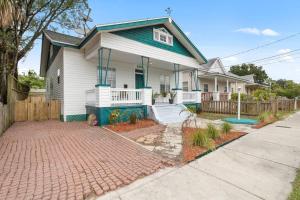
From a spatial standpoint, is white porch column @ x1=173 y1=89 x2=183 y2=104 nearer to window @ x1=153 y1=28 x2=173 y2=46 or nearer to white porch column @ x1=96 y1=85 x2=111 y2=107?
window @ x1=153 y1=28 x2=173 y2=46

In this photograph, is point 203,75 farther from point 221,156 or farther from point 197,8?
point 221,156

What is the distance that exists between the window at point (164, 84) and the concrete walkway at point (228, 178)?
413 inches

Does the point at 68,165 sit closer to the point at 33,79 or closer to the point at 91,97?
the point at 91,97

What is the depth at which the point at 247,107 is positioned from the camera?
13.5 m

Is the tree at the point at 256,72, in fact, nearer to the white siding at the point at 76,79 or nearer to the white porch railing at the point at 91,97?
the white siding at the point at 76,79

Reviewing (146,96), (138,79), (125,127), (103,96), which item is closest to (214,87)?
(138,79)

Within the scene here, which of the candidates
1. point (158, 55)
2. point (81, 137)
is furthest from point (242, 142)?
point (158, 55)

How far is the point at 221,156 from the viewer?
4.78m

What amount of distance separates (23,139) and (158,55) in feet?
28.7

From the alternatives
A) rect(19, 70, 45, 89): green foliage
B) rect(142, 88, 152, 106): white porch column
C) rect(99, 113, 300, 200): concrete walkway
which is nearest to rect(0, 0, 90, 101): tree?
rect(142, 88, 152, 106): white porch column

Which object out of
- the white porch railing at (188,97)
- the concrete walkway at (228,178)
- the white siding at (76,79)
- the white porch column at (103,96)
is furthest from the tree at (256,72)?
the concrete walkway at (228,178)

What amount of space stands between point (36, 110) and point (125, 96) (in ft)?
19.1

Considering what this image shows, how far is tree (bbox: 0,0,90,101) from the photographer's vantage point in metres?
10.8

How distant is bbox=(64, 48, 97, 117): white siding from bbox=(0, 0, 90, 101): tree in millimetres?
3420
